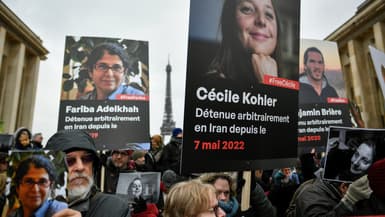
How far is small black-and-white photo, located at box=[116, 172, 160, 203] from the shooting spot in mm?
3432

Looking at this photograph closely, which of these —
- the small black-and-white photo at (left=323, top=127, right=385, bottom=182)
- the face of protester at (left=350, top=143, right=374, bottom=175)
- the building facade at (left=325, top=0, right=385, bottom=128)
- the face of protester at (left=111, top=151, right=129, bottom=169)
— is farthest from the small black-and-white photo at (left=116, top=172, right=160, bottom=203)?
the building facade at (left=325, top=0, right=385, bottom=128)

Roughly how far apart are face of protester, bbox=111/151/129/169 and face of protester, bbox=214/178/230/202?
2.17 meters

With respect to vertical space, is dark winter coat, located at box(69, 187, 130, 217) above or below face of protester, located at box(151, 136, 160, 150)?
below

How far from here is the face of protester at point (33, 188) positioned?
1.35m

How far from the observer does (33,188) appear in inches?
53.9

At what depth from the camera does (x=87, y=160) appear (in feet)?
6.30

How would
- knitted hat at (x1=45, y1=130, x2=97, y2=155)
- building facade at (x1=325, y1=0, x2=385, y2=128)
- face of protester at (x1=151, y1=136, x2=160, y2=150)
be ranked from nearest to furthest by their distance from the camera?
knitted hat at (x1=45, y1=130, x2=97, y2=155), face of protester at (x1=151, y1=136, x2=160, y2=150), building facade at (x1=325, y1=0, x2=385, y2=128)

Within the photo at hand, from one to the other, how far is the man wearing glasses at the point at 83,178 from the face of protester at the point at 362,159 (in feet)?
5.50

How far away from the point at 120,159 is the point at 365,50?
2781 centimetres

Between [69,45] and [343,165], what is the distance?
438 cm

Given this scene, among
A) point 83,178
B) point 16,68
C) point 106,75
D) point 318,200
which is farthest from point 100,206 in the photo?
point 16,68

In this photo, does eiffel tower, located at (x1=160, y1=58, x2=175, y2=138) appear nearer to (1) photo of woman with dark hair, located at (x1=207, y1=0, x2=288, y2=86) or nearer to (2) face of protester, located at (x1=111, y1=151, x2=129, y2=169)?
(2) face of protester, located at (x1=111, y1=151, x2=129, y2=169)

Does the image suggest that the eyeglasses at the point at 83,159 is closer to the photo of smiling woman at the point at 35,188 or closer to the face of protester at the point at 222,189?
the photo of smiling woman at the point at 35,188

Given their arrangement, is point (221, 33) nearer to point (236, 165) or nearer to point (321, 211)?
point (236, 165)
